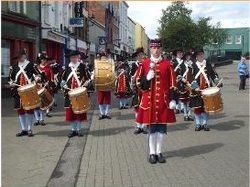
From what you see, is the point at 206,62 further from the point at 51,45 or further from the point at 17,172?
the point at 51,45

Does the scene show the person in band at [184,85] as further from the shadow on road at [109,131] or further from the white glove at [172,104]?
the white glove at [172,104]

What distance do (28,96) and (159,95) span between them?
10.7ft

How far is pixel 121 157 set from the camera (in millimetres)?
8367

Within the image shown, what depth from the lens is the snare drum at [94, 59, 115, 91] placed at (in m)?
13.0

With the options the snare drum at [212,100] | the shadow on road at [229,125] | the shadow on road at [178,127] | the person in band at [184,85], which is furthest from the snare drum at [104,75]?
A: the snare drum at [212,100]

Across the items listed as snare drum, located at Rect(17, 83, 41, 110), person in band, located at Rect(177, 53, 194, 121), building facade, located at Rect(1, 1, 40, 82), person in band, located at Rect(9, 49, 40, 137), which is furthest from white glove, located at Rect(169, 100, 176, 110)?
building facade, located at Rect(1, 1, 40, 82)

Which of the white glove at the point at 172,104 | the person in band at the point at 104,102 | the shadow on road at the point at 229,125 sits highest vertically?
the white glove at the point at 172,104

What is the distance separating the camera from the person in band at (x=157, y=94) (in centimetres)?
794

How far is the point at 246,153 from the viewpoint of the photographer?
8523mm

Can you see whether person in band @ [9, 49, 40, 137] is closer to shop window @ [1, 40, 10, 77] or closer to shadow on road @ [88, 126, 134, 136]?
shadow on road @ [88, 126, 134, 136]

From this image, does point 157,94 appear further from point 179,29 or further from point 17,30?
point 179,29

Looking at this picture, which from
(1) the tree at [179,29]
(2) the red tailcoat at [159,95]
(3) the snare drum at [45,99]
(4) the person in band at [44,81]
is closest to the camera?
(2) the red tailcoat at [159,95]

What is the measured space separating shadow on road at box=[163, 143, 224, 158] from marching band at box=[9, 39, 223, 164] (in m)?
0.52

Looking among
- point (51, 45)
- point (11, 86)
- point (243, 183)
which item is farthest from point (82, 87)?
point (51, 45)
